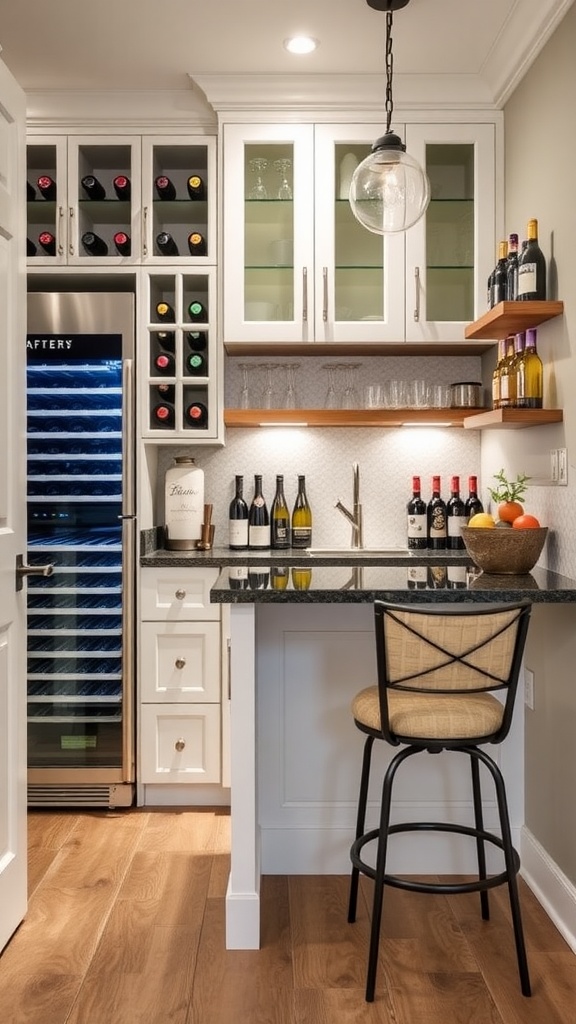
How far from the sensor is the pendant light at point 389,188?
7.66 feet

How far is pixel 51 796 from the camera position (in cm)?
327

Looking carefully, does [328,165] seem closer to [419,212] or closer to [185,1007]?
[419,212]

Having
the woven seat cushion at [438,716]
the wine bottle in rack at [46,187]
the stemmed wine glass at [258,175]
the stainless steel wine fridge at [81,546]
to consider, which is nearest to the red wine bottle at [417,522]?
the stainless steel wine fridge at [81,546]

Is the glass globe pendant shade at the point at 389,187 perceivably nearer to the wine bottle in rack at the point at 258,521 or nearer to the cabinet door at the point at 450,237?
the cabinet door at the point at 450,237

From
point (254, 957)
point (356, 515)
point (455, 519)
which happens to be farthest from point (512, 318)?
point (254, 957)

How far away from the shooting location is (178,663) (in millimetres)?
3273

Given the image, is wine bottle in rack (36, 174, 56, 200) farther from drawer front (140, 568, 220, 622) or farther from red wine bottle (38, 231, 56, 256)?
drawer front (140, 568, 220, 622)

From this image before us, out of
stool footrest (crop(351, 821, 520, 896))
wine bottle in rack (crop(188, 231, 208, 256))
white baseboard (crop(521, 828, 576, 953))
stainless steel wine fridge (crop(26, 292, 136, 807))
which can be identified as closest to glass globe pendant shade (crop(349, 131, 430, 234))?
wine bottle in rack (crop(188, 231, 208, 256))

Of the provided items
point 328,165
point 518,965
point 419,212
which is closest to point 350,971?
point 518,965

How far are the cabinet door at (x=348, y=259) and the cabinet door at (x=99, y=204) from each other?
2.40 feet

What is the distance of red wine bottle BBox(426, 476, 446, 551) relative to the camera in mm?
3631

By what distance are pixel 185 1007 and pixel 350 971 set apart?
411 mm

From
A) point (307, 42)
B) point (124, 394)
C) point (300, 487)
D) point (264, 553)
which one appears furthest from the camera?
point (300, 487)

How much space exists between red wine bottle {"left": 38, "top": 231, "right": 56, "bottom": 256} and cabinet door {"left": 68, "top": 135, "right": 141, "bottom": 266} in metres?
0.07
